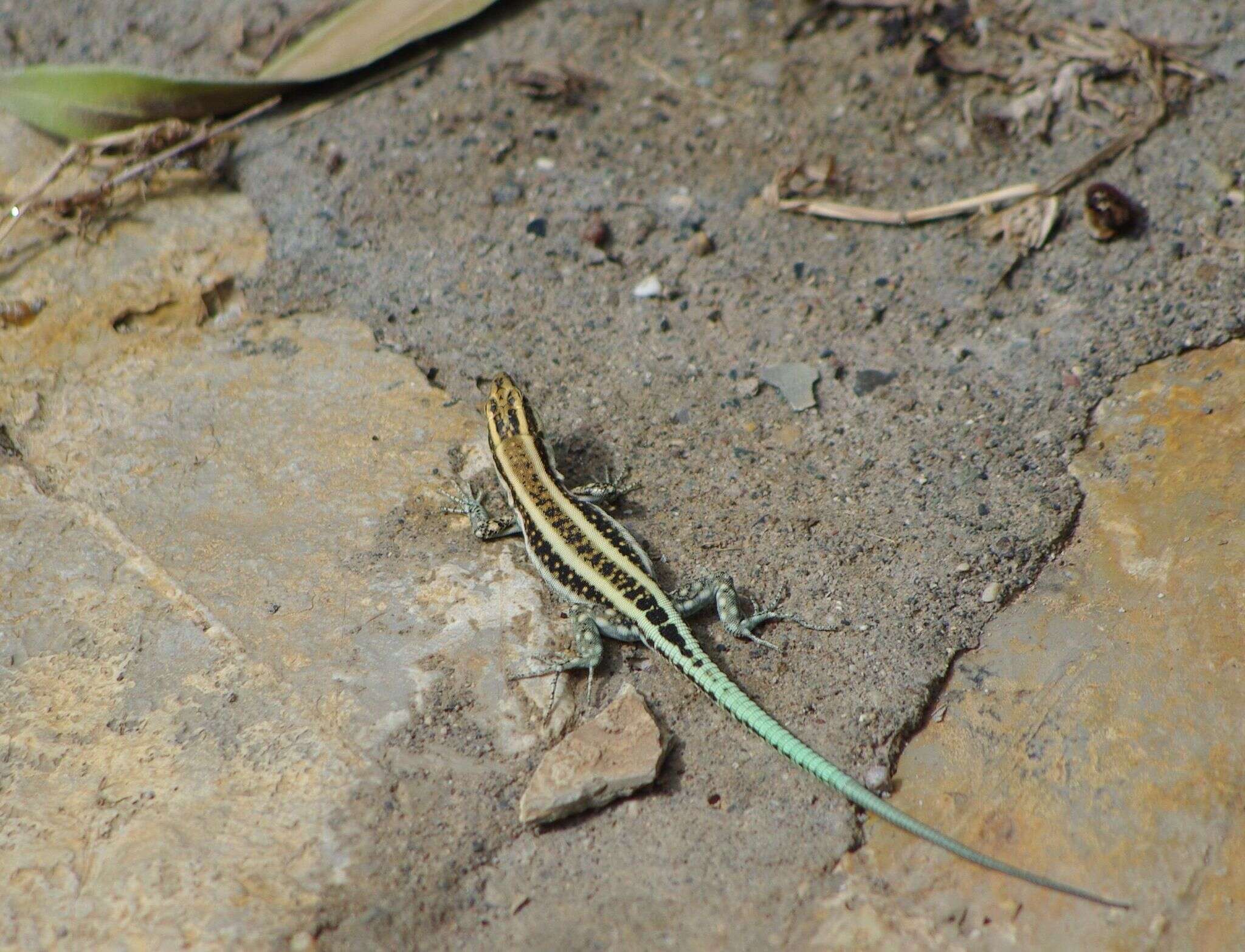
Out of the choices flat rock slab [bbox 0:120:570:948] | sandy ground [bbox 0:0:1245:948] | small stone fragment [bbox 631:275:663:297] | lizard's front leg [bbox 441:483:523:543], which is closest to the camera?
flat rock slab [bbox 0:120:570:948]

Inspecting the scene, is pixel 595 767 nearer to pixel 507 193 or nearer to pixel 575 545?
pixel 575 545

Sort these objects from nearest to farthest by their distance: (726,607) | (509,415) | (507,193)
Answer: (726,607)
(509,415)
(507,193)

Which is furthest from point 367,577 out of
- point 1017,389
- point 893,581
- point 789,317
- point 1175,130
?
point 1175,130

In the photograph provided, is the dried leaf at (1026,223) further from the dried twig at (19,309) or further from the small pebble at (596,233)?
the dried twig at (19,309)

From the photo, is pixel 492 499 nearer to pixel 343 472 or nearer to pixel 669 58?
pixel 343 472

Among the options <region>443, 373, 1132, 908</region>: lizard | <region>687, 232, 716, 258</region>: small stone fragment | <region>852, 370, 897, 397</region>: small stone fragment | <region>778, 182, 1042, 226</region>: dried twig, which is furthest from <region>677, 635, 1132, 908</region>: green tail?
<region>778, 182, 1042, 226</region>: dried twig

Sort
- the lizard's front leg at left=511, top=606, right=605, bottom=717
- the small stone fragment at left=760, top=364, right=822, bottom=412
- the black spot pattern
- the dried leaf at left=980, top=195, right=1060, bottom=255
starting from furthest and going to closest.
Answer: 1. the dried leaf at left=980, top=195, right=1060, bottom=255
2. the small stone fragment at left=760, top=364, right=822, bottom=412
3. the black spot pattern
4. the lizard's front leg at left=511, top=606, right=605, bottom=717

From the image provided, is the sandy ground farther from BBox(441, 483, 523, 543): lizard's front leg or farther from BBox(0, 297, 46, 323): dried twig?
BBox(0, 297, 46, 323): dried twig

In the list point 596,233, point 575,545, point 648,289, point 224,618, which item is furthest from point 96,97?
point 575,545
